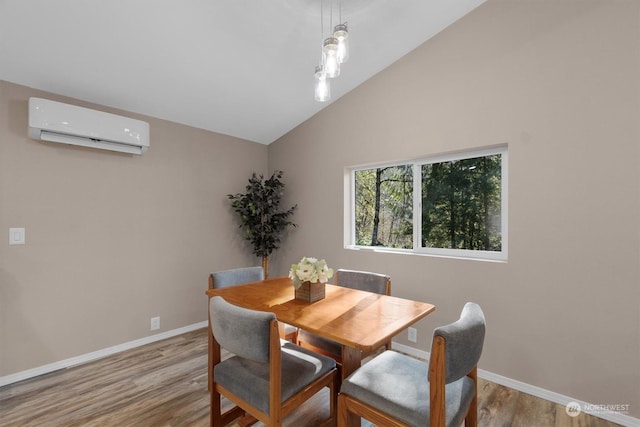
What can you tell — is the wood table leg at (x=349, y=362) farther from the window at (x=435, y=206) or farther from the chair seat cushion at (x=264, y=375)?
the window at (x=435, y=206)

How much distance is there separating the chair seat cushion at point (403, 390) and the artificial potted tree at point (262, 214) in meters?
2.30

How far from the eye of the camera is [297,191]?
362 centimetres

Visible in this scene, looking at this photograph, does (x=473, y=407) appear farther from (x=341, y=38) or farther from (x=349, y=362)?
(x=341, y=38)

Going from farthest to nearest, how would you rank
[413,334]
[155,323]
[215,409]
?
[155,323] → [413,334] → [215,409]

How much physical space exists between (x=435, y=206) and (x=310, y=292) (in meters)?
1.62

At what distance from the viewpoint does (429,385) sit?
1.12 meters

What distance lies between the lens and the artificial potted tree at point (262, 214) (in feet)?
11.4

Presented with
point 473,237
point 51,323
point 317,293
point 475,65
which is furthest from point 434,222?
point 51,323

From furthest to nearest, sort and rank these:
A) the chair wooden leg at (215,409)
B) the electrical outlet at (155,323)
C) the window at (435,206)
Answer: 1. the electrical outlet at (155,323)
2. the window at (435,206)
3. the chair wooden leg at (215,409)

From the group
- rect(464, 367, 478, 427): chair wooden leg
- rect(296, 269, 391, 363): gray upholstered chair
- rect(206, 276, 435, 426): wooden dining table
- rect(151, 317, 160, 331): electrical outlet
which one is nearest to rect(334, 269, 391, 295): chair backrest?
rect(296, 269, 391, 363): gray upholstered chair

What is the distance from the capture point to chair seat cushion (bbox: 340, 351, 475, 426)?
1162 mm

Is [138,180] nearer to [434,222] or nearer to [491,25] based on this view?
[434,222]

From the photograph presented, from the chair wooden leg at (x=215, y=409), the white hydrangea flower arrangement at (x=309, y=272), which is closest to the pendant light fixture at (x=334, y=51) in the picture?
the white hydrangea flower arrangement at (x=309, y=272)

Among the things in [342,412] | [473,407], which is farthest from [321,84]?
[473,407]
